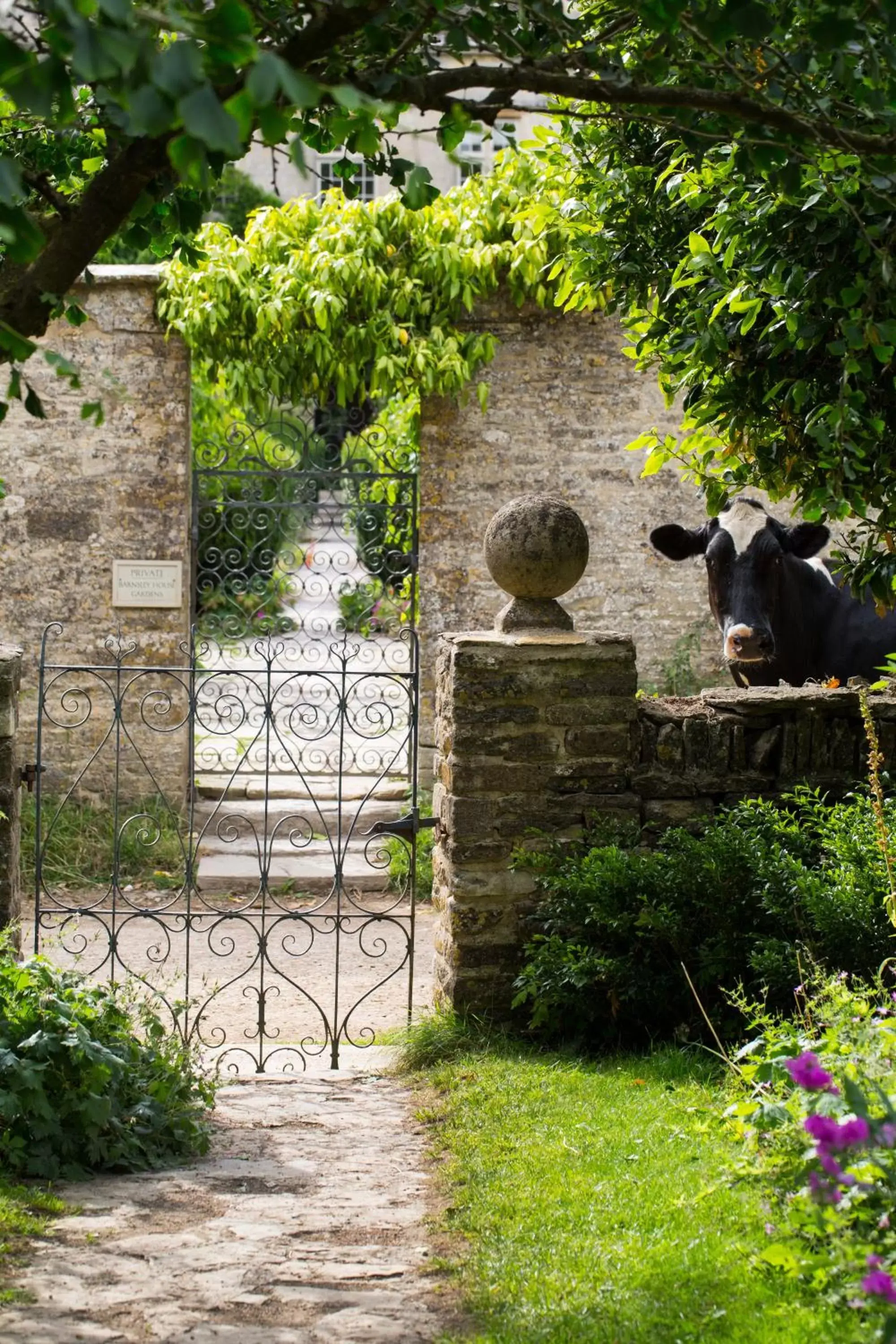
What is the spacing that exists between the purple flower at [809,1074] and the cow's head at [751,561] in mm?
4115

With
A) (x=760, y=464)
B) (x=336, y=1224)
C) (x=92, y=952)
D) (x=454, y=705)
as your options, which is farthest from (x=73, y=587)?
(x=336, y=1224)

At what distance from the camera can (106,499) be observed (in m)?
10.3

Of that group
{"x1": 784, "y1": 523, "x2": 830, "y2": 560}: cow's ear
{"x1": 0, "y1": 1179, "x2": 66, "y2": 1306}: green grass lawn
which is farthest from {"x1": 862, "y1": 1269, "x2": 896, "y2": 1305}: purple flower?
{"x1": 784, "y1": 523, "x2": 830, "y2": 560}: cow's ear

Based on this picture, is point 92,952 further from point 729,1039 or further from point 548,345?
point 548,345

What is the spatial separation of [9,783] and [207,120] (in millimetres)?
4311

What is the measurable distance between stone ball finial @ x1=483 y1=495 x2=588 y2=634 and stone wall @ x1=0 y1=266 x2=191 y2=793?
15.1 ft

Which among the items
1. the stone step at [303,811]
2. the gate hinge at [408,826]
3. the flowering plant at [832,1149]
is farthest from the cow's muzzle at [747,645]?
the stone step at [303,811]

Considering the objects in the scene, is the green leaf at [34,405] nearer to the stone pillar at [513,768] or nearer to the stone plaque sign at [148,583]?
the stone pillar at [513,768]

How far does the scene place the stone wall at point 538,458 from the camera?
10.4 metres

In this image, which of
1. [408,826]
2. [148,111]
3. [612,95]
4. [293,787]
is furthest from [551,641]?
[293,787]

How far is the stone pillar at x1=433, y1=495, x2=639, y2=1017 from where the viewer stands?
5832 mm

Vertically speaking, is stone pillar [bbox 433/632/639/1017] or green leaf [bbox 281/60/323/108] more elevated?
green leaf [bbox 281/60/323/108]

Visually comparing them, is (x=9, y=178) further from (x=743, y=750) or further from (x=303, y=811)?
(x=303, y=811)

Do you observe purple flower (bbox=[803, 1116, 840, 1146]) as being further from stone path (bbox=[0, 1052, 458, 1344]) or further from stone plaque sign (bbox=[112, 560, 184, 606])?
stone plaque sign (bbox=[112, 560, 184, 606])
